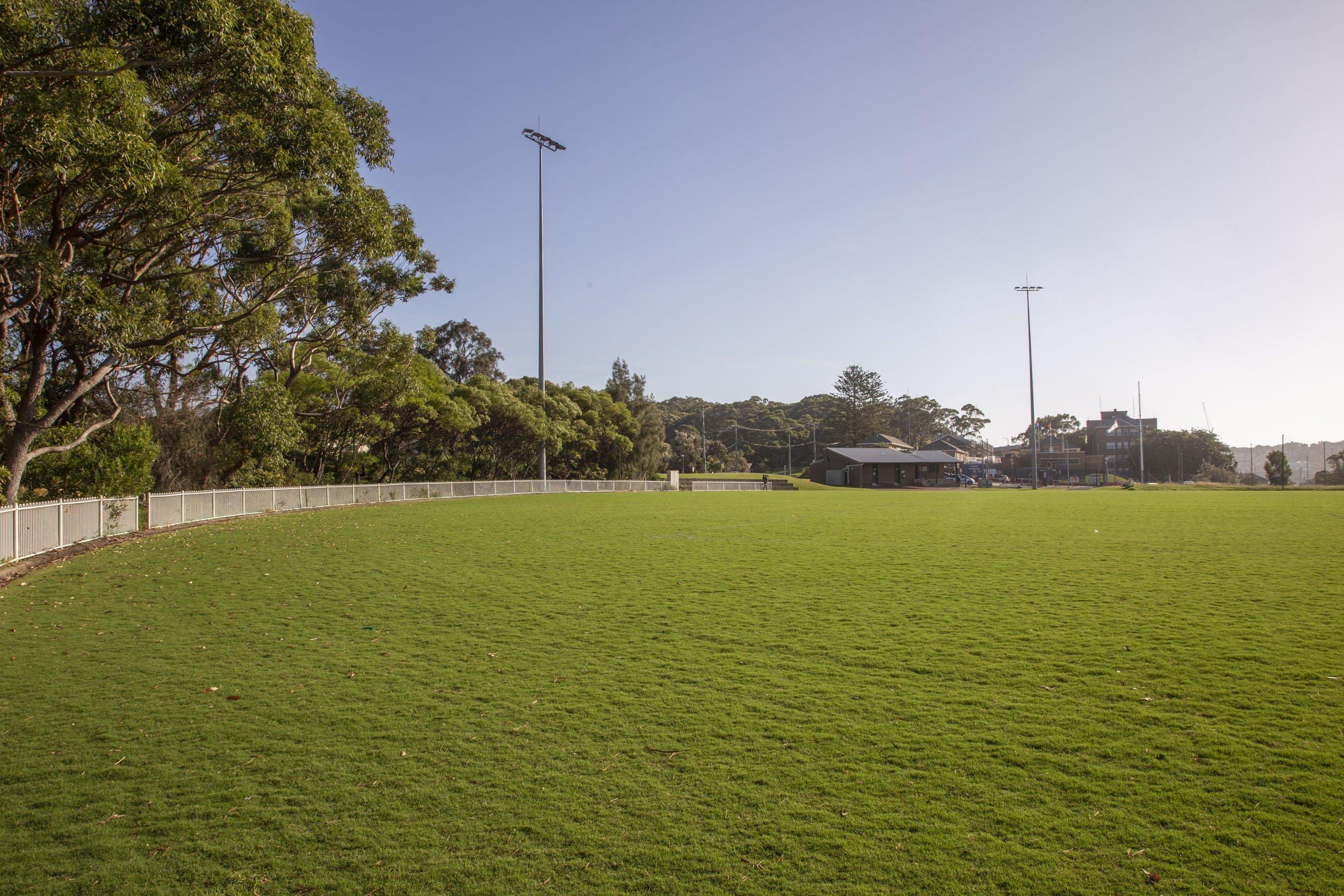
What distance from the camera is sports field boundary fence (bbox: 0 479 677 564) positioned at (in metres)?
13.0

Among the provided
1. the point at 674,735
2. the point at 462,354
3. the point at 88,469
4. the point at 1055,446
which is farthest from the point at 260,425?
the point at 1055,446

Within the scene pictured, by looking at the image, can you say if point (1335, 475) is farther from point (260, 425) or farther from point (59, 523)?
point (59, 523)

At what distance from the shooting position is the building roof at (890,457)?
227ft

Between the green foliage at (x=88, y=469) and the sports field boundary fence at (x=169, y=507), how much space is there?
83 cm

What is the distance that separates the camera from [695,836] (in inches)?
146

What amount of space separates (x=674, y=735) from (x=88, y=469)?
2134cm

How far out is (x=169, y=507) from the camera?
19828 millimetres

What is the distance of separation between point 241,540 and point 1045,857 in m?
18.1

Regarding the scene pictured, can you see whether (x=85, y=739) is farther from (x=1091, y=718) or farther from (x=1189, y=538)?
(x=1189, y=538)

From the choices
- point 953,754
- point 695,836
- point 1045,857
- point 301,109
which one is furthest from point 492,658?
point 301,109

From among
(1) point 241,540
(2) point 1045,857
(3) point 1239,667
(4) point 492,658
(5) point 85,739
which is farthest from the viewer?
(1) point 241,540

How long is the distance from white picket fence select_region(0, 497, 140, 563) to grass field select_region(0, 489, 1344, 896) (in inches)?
60.2

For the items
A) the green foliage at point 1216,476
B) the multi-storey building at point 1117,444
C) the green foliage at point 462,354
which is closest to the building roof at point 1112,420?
the multi-storey building at point 1117,444

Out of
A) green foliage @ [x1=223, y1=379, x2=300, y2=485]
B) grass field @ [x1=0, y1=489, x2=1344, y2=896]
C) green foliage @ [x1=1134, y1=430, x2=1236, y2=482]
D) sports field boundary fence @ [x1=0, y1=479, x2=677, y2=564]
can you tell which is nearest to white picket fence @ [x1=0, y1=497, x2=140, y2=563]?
sports field boundary fence @ [x1=0, y1=479, x2=677, y2=564]
